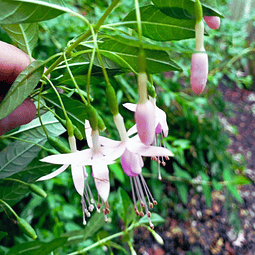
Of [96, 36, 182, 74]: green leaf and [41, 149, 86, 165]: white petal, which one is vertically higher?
[96, 36, 182, 74]: green leaf

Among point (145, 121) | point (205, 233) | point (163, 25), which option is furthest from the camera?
point (205, 233)

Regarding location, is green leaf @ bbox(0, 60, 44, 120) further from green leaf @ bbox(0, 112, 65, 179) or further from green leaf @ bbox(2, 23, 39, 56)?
green leaf @ bbox(0, 112, 65, 179)

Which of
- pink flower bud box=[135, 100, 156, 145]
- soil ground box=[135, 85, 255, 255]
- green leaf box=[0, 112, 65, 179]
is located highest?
pink flower bud box=[135, 100, 156, 145]

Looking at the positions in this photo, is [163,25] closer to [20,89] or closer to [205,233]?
[20,89]

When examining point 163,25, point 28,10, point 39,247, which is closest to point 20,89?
point 28,10

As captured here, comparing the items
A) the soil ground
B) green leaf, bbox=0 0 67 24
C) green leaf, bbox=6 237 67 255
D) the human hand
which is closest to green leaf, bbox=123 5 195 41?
green leaf, bbox=0 0 67 24

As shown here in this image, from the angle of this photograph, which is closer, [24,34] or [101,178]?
[101,178]
